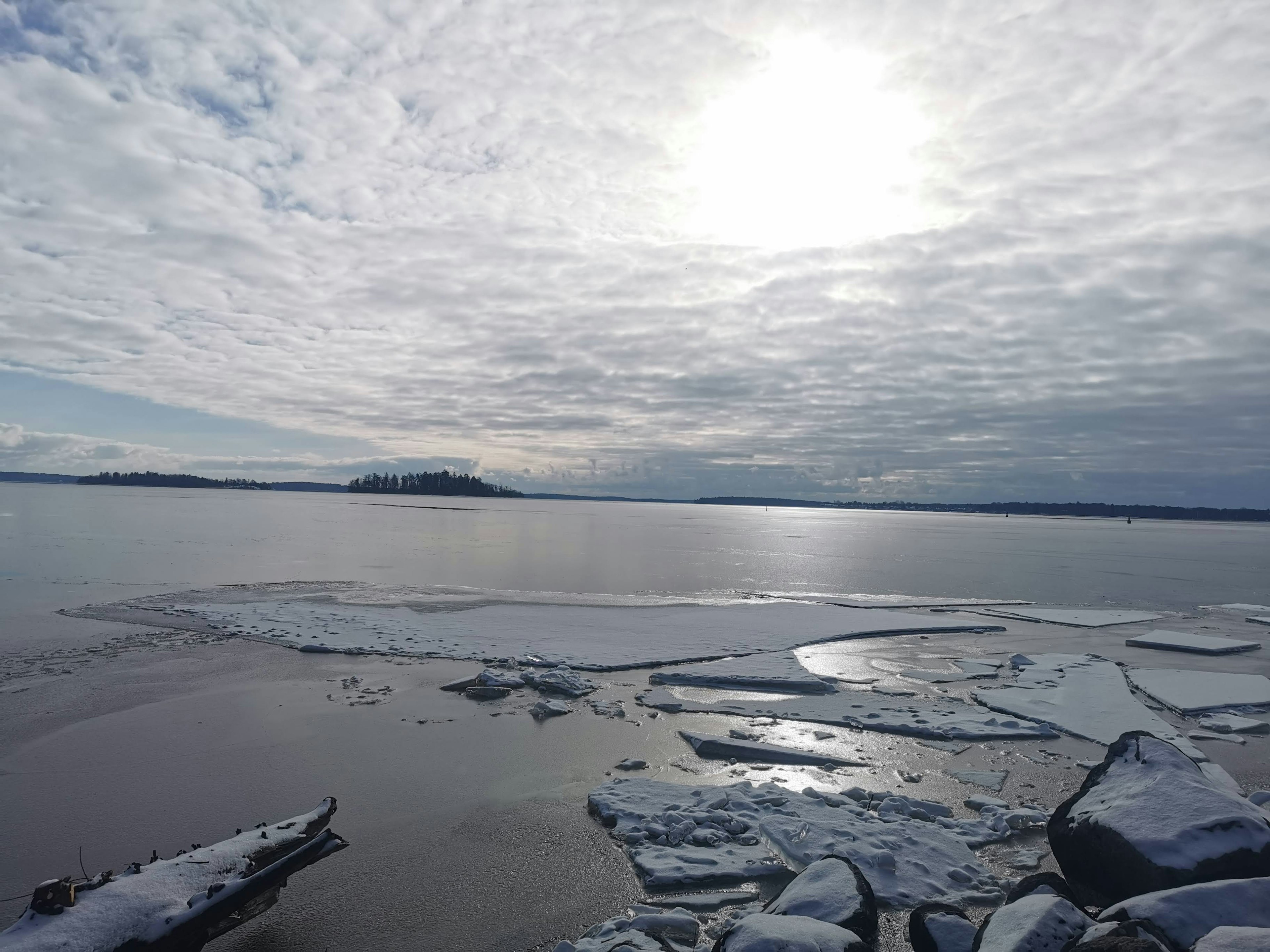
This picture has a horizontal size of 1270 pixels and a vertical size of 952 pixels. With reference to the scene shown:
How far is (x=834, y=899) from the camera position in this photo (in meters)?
4.91

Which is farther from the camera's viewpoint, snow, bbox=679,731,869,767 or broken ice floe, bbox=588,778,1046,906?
snow, bbox=679,731,869,767

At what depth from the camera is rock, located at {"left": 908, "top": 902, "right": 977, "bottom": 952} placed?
4.60 metres

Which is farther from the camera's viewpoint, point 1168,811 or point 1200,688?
point 1200,688

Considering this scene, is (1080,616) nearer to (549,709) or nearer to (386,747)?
(549,709)

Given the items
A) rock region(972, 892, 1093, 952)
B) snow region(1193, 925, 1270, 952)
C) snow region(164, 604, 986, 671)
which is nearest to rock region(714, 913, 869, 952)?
rock region(972, 892, 1093, 952)

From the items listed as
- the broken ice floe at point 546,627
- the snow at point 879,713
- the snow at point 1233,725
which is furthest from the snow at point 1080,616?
the snow at point 879,713

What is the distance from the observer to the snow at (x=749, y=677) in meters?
11.6

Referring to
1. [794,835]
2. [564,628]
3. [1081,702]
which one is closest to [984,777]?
[794,835]

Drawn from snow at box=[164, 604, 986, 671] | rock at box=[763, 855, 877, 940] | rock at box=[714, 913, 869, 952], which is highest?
rock at box=[714, 913, 869, 952]

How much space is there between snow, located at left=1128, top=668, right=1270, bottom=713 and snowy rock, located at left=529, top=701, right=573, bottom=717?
8774 millimetres

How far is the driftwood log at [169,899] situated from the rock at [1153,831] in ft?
18.1

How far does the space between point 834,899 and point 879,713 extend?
560cm

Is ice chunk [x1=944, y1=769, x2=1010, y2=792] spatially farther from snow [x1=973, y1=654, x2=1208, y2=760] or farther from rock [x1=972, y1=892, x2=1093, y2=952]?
rock [x1=972, y1=892, x2=1093, y2=952]

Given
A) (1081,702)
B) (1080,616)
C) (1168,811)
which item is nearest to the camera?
(1168,811)
